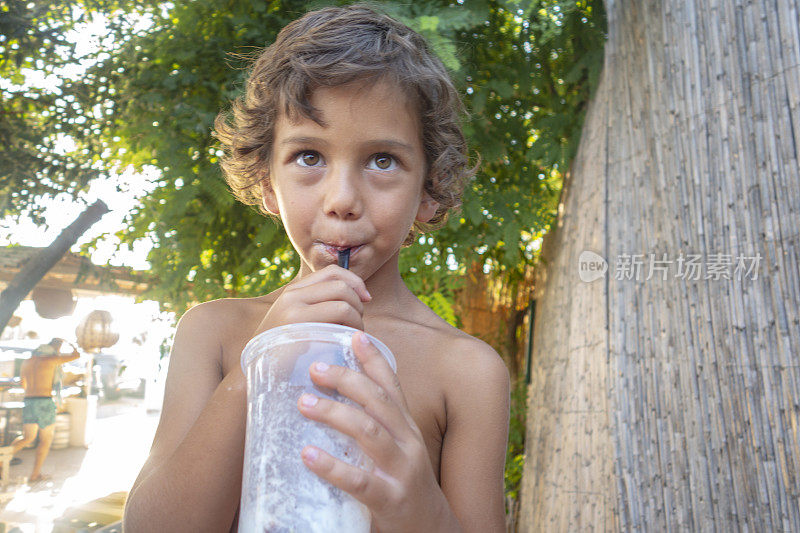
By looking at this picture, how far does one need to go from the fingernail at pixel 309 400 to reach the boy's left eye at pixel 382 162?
0.42 meters

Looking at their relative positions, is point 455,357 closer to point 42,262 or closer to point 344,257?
point 344,257

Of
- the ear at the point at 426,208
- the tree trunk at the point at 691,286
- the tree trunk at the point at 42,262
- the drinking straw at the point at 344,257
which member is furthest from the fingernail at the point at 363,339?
the tree trunk at the point at 42,262

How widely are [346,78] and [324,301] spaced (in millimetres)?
403

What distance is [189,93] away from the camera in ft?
9.08

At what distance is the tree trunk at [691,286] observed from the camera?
1740 mm

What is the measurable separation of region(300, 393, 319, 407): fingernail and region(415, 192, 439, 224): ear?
0.59 metres

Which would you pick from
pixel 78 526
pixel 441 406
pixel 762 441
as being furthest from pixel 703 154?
pixel 78 526

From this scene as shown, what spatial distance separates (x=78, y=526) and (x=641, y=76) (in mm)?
3192

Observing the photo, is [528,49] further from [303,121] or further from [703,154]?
[303,121]

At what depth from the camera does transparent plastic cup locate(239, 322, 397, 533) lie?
0.67 m

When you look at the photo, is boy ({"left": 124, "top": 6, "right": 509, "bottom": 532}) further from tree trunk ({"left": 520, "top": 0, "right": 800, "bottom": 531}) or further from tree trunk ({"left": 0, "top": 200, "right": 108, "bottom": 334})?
tree trunk ({"left": 0, "top": 200, "right": 108, "bottom": 334})

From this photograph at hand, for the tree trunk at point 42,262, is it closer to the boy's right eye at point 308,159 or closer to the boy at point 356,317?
the boy at point 356,317

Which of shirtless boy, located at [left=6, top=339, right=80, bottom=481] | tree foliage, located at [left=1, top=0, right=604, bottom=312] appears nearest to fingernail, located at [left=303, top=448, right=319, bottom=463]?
tree foliage, located at [left=1, top=0, right=604, bottom=312]

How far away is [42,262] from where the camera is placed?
292cm
